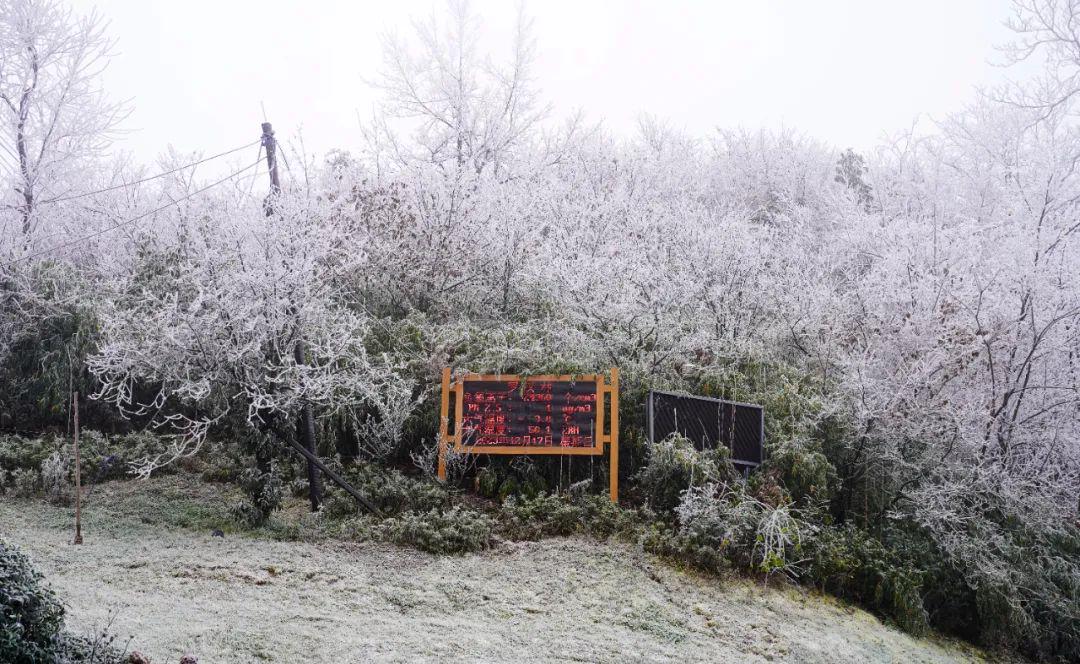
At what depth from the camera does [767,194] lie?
18984 millimetres

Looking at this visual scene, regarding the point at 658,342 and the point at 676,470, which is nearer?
the point at 676,470

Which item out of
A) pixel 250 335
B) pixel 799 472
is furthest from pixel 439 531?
pixel 799 472

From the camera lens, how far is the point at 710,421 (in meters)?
7.56

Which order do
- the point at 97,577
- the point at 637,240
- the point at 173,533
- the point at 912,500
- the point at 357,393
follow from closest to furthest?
the point at 97,577
the point at 173,533
the point at 912,500
the point at 357,393
the point at 637,240

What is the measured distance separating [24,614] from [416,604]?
2.34 metres

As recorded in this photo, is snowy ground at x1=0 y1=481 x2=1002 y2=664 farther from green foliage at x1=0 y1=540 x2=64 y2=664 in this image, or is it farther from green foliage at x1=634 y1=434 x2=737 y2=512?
green foliage at x1=634 y1=434 x2=737 y2=512

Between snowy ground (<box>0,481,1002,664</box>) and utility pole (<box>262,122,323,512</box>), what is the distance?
75cm

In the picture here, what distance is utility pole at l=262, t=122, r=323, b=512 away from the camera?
7172 millimetres

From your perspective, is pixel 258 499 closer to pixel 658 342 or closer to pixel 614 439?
pixel 614 439

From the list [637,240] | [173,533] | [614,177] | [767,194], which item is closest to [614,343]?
[637,240]

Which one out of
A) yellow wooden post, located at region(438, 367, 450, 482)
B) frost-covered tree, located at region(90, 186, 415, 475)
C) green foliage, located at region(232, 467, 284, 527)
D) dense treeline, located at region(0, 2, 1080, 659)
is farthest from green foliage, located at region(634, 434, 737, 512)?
green foliage, located at region(232, 467, 284, 527)

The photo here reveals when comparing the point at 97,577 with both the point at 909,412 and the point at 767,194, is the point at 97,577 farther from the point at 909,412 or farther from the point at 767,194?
the point at 767,194

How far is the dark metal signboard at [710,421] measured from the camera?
7.49 meters

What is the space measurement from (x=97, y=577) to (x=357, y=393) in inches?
123
